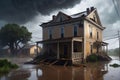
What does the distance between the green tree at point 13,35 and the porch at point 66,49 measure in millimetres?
31102

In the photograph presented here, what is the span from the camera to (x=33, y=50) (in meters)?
67.1

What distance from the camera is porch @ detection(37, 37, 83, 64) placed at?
24.2m

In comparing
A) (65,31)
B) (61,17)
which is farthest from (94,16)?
(65,31)

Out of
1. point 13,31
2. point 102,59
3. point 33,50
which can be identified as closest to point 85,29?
point 102,59

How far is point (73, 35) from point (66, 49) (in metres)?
2.92

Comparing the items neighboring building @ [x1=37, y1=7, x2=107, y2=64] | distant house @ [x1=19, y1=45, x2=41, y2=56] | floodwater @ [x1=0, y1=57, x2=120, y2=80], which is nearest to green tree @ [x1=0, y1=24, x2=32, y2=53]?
distant house @ [x1=19, y1=45, x2=41, y2=56]

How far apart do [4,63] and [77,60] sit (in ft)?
38.0

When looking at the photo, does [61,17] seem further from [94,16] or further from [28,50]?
[28,50]

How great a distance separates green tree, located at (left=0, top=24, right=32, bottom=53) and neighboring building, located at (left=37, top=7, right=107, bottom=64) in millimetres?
30044

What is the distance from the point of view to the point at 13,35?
59.1 m

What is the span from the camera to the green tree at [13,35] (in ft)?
195

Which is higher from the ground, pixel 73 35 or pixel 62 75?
pixel 73 35

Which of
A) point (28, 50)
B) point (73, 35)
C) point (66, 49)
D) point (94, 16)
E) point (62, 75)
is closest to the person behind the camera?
point (62, 75)

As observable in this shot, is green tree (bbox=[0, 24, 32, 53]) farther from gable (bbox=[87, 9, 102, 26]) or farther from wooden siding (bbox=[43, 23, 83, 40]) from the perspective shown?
gable (bbox=[87, 9, 102, 26])
